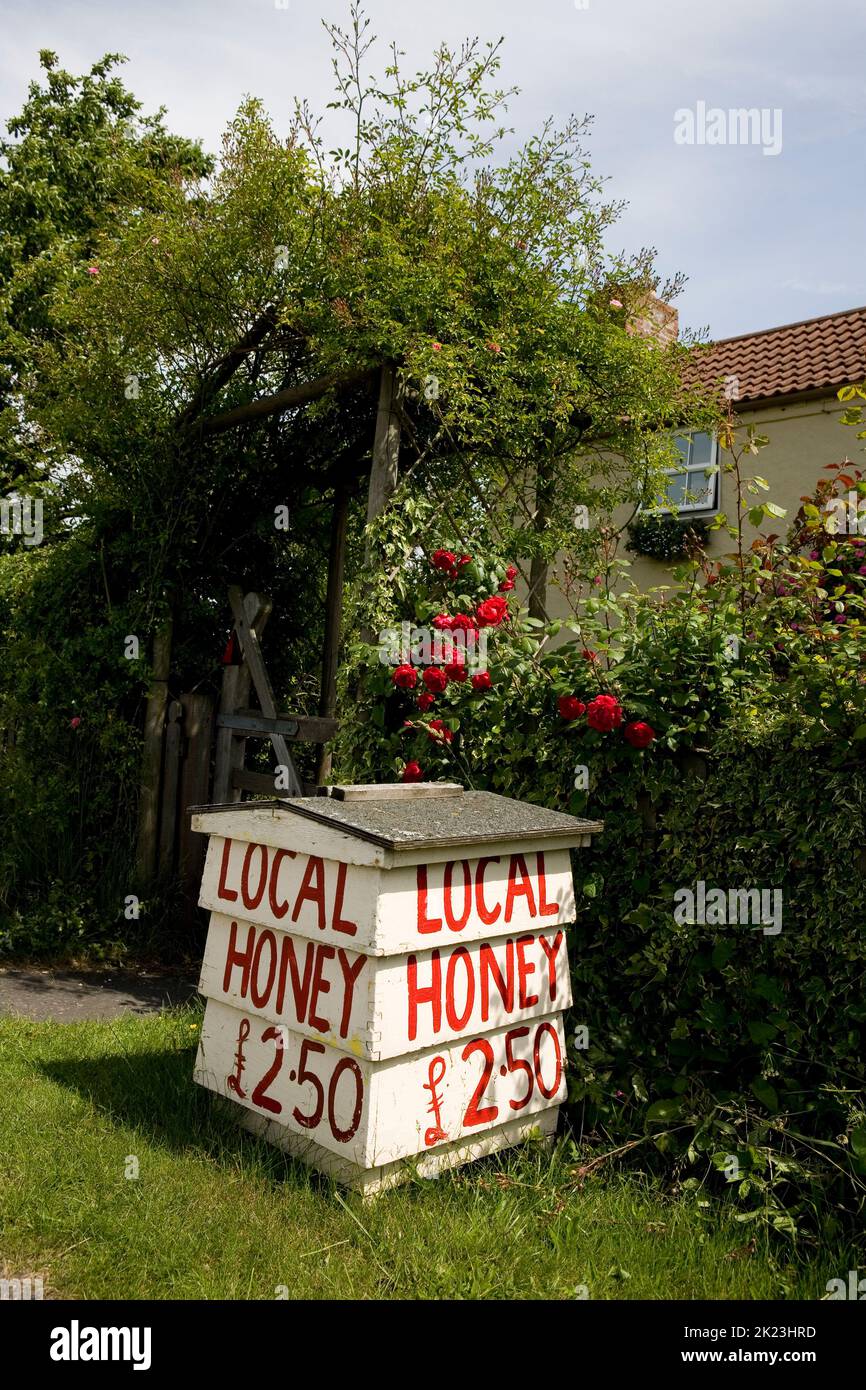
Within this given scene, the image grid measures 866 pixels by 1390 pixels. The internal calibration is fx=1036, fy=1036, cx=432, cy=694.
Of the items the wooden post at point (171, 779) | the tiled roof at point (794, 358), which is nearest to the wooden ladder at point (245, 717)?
the wooden post at point (171, 779)

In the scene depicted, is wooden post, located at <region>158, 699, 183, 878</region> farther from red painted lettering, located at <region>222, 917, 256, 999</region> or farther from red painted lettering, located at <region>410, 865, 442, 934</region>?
red painted lettering, located at <region>410, 865, 442, 934</region>

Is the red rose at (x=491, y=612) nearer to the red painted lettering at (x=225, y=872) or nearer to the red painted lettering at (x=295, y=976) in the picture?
the red painted lettering at (x=225, y=872)

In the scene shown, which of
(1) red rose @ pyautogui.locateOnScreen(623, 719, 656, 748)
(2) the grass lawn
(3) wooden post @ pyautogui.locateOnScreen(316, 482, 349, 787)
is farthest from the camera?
(3) wooden post @ pyautogui.locateOnScreen(316, 482, 349, 787)

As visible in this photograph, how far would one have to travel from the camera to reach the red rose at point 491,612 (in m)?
4.07

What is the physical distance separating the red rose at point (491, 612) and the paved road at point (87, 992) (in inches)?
97.5

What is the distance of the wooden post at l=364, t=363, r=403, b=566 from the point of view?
17.0 ft

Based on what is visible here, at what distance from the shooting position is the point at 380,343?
16.2 feet

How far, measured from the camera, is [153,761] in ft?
20.7

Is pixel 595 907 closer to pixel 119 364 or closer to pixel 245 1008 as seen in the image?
pixel 245 1008

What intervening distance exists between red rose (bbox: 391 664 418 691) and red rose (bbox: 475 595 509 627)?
0.33 meters

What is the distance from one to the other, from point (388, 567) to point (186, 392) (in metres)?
2.49

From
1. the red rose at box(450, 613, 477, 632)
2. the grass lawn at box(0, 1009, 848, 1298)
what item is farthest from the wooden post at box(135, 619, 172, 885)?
the grass lawn at box(0, 1009, 848, 1298)

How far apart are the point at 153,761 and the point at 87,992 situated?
1.52m

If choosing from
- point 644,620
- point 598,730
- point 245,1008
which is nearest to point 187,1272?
point 245,1008
